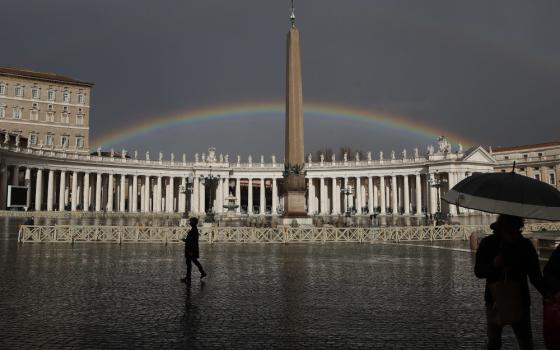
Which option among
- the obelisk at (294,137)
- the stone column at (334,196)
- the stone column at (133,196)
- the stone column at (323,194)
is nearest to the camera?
the obelisk at (294,137)

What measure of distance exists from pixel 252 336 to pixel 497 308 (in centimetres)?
336

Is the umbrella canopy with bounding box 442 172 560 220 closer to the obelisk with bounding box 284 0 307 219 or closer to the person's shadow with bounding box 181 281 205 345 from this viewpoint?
the person's shadow with bounding box 181 281 205 345

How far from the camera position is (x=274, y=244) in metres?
24.2

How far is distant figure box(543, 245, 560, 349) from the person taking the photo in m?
3.95

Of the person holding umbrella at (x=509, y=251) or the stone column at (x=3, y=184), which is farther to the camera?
the stone column at (x=3, y=184)

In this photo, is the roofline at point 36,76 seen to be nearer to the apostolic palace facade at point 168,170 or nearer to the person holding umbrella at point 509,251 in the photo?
the apostolic palace facade at point 168,170

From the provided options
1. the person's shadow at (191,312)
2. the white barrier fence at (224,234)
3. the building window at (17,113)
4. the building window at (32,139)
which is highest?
the building window at (17,113)

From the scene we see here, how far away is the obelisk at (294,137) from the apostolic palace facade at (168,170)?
34.1 meters

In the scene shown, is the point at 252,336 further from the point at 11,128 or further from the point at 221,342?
the point at 11,128

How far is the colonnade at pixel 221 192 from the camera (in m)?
75.8

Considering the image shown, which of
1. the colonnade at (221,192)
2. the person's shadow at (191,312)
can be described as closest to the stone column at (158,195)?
the colonnade at (221,192)

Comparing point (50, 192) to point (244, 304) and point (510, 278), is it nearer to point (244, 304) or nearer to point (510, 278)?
point (244, 304)

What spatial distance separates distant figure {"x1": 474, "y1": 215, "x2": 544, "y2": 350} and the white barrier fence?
19863 mm

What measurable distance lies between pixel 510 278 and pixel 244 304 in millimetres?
5439
